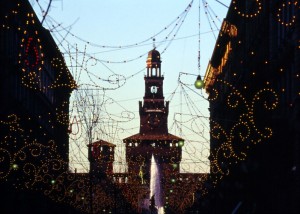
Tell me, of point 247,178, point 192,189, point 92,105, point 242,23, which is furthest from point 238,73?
point 192,189

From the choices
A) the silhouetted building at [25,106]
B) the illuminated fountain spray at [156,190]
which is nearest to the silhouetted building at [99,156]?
the silhouetted building at [25,106]

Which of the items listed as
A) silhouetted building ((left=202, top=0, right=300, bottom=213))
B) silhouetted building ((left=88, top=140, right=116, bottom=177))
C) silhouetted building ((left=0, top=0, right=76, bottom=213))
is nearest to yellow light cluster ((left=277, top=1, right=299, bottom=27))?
silhouetted building ((left=202, top=0, right=300, bottom=213))

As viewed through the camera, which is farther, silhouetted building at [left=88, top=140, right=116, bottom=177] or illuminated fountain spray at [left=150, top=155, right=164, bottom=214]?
illuminated fountain spray at [left=150, top=155, right=164, bottom=214]

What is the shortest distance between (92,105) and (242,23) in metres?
10.1

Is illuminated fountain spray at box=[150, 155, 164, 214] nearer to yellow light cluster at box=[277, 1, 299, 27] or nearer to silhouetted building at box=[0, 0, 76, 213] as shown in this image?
silhouetted building at box=[0, 0, 76, 213]

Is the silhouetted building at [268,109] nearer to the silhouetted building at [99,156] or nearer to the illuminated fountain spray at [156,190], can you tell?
the silhouetted building at [99,156]

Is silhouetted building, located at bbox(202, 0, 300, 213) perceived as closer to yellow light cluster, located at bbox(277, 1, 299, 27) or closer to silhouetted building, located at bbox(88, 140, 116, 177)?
yellow light cluster, located at bbox(277, 1, 299, 27)

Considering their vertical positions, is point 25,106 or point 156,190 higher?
point 156,190

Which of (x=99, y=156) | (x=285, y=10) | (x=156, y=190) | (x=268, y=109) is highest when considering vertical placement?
(x=156, y=190)

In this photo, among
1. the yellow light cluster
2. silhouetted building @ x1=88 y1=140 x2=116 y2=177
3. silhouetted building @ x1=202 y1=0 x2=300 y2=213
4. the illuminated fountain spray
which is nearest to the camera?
the yellow light cluster

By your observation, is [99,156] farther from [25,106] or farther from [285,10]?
[285,10]

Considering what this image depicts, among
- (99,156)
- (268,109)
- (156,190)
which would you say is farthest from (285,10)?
(156,190)

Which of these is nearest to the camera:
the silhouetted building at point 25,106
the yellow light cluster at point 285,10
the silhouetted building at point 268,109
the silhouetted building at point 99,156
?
the yellow light cluster at point 285,10

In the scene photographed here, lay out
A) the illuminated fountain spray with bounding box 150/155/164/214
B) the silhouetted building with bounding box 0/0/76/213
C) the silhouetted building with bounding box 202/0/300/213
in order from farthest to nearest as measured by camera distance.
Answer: the illuminated fountain spray with bounding box 150/155/164/214 < the silhouetted building with bounding box 0/0/76/213 < the silhouetted building with bounding box 202/0/300/213
